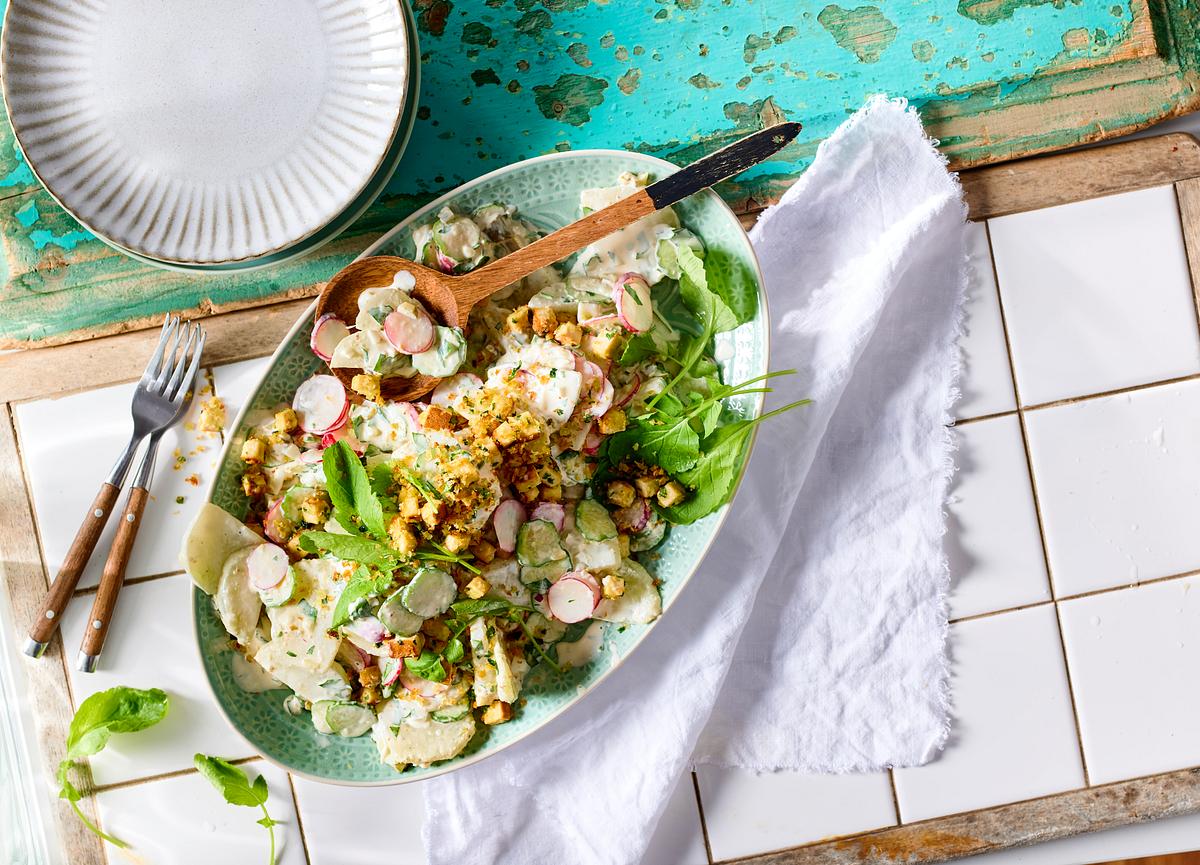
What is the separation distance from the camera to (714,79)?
118 centimetres

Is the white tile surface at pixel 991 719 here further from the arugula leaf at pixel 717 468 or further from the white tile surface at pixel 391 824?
the arugula leaf at pixel 717 468

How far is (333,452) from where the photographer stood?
1003 mm

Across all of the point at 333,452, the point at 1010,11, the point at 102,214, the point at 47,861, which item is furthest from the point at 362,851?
the point at 1010,11

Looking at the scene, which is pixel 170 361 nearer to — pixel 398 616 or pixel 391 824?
pixel 398 616

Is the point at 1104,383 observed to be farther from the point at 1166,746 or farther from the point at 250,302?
the point at 250,302

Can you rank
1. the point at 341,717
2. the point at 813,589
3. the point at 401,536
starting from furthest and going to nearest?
1. the point at 813,589
2. the point at 341,717
3. the point at 401,536

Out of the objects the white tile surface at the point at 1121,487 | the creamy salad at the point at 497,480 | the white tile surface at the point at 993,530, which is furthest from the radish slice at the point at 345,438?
the white tile surface at the point at 1121,487

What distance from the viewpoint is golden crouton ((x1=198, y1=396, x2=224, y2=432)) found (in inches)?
45.7

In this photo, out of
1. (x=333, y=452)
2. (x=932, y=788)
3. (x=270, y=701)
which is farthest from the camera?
(x=932, y=788)

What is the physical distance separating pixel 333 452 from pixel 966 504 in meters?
0.81

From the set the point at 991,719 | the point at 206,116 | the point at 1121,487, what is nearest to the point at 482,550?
the point at 206,116

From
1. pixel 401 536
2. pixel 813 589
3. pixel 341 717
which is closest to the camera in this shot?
pixel 401 536

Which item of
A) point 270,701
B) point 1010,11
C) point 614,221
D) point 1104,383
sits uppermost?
point 1010,11

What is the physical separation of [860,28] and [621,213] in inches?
17.0
